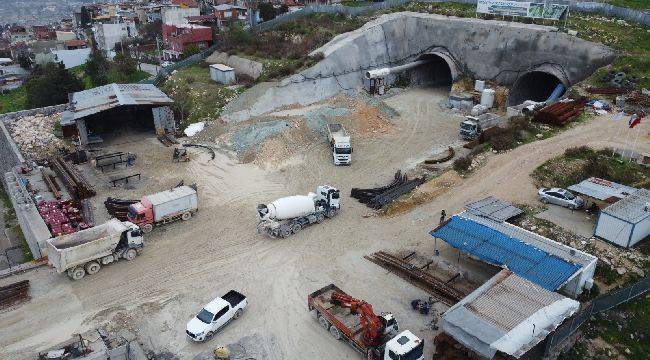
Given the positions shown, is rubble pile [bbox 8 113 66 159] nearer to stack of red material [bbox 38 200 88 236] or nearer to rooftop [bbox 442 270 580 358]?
stack of red material [bbox 38 200 88 236]

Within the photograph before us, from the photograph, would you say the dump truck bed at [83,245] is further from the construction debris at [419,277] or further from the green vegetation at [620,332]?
the green vegetation at [620,332]

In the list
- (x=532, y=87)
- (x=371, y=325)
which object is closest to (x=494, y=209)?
(x=371, y=325)

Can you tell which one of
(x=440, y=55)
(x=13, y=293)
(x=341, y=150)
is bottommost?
(x=13, y=293)

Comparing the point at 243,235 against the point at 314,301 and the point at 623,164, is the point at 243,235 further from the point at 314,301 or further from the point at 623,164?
the point at 623,164

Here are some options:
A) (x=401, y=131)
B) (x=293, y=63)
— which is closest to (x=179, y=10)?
(x=293, y=63)

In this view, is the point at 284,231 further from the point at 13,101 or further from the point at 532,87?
the point at 13,101

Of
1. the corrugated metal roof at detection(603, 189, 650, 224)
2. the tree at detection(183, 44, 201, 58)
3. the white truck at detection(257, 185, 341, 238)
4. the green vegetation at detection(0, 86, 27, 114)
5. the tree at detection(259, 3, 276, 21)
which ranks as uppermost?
the tree at detection(259, 3, 276, 21)

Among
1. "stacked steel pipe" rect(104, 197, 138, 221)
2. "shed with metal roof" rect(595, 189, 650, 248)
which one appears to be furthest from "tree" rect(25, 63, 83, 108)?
"shed with metal roof" rect(595, 189, 650, 248)
